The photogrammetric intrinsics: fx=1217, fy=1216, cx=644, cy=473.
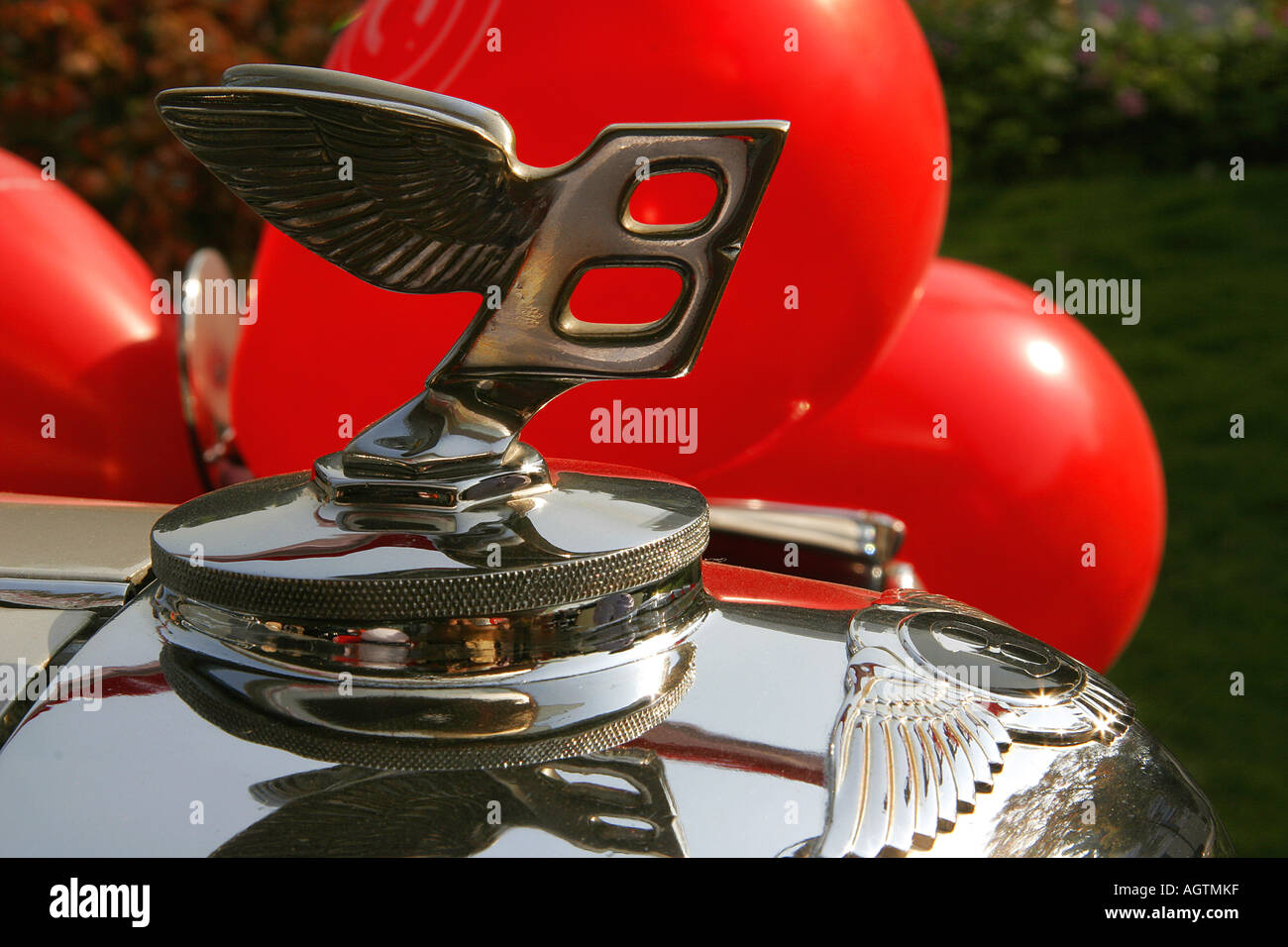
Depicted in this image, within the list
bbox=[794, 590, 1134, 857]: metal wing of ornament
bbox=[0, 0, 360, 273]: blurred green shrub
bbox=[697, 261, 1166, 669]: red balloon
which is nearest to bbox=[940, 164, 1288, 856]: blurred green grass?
bbox=[697, 261, 1166, 669]: red balloon

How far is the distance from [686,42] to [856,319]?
0.37 m

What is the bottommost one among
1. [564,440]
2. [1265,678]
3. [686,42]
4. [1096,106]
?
[1265,678]

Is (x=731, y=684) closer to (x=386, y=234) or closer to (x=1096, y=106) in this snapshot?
(x=386, y=234)

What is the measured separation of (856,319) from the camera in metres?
1.43

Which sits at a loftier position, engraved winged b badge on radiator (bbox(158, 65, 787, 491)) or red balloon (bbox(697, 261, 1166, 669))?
engraved winged b badge on radiator (bbox(158, 65, 787, 491))

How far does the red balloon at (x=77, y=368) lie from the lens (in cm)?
144

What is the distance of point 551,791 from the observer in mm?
605

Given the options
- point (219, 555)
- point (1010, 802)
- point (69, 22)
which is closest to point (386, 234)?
point (219, 555)

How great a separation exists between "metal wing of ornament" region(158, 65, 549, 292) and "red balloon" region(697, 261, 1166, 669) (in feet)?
3.12

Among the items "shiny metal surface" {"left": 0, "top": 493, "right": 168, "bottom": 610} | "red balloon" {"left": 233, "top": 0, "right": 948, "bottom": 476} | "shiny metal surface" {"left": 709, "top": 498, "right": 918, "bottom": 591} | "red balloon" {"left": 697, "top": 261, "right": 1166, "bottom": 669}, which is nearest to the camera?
"shiny metal surface" {"left": 0, "top": 493, "right": 168, "bottom": 610}

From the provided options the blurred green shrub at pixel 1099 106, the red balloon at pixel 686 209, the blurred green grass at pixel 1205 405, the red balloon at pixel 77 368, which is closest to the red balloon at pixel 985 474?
the red balloon at pixel 686 209

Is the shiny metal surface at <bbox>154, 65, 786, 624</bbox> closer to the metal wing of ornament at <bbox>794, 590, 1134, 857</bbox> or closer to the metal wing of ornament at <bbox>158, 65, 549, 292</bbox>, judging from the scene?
the metal wing of ornament at <bbox>158, 65, 549, 292</bbox>

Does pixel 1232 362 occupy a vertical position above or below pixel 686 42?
below

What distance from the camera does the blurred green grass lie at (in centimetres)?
326
